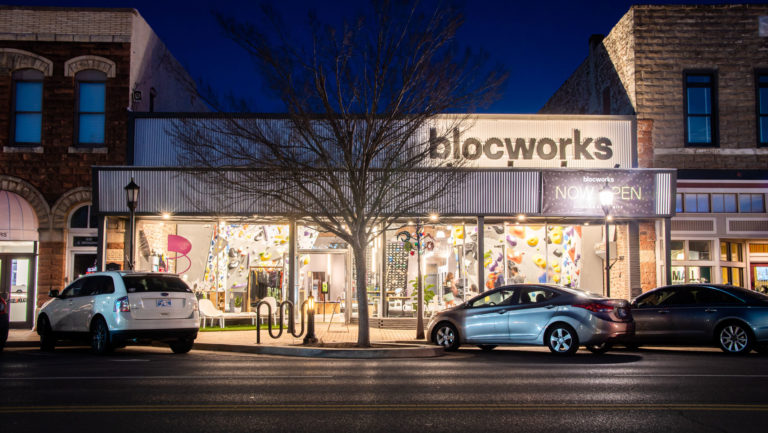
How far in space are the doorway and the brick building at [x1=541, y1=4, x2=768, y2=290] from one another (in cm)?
1745

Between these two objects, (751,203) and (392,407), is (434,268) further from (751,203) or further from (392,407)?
(392,407)

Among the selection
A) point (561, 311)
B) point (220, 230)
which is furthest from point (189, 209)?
point (561, 311)

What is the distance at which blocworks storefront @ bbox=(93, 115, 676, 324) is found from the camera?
2012 cm

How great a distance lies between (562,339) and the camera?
1445cm

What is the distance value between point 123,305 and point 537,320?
8183 mm

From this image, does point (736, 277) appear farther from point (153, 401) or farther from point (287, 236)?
point (153, 401)

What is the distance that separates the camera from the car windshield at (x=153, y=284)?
1459 centimetres

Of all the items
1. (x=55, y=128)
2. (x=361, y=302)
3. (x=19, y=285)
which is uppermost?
(x=55, y=128)

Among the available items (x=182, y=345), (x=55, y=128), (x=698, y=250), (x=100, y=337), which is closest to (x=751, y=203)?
(x=698, y=250)

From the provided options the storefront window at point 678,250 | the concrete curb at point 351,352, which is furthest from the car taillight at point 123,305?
the storefront window at point 678,250

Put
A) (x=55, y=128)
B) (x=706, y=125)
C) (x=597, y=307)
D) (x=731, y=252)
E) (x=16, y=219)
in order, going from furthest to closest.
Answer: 1. (x=706, y=125)
2. (x=731, y=252)
3. (x=55, y=128)
4. (x=16, y=219)
5. (x=597, y=307)

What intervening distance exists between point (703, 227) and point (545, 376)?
13.0 meters

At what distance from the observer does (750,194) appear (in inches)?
856

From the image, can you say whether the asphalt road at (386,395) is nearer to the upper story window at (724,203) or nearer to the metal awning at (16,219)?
the metal awning at (16,219)
